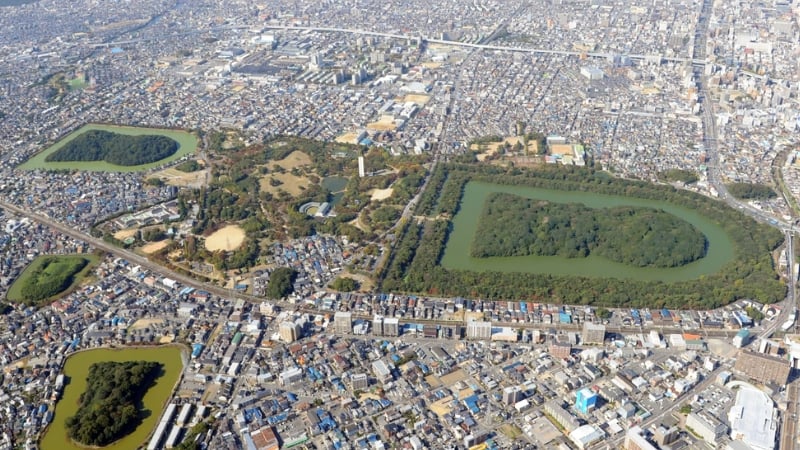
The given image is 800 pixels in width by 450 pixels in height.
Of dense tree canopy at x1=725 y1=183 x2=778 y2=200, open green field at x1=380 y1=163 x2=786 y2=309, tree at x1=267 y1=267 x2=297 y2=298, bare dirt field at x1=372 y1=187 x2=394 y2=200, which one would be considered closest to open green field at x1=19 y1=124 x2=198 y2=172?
bare dirt field at x1=372 y1=187 x2=394 y2=200

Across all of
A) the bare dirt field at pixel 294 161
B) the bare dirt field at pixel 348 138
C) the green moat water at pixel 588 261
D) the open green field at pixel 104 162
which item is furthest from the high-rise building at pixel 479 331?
the open green field at pixel 104 162

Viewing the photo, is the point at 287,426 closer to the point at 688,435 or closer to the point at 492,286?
the point at 492,286

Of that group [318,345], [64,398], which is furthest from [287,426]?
[64,398]

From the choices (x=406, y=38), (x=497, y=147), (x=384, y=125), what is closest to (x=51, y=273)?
(x=384, y=125)

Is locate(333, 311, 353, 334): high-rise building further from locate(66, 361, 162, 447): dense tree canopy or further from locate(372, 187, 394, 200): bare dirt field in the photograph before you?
locate(372, 187, 394, 200): bare dirt field

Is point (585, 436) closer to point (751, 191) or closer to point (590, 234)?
point (590, 234)

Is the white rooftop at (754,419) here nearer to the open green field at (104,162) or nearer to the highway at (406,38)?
the open green field at (104,162)
